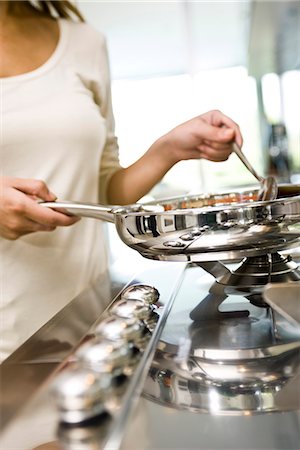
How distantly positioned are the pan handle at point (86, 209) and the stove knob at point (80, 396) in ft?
0.85

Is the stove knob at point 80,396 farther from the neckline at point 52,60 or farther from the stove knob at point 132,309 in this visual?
the neckline at point 52,60

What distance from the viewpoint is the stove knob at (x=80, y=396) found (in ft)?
0.87

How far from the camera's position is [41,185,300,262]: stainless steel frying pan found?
17.3 inches

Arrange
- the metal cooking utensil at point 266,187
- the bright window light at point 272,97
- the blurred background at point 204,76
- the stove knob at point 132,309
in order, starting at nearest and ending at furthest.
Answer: the stove knob at point 132,309 → the metal cooking utensil at point 266,187 → the blurred background at point 204,76 → the bright window light at point 272,97

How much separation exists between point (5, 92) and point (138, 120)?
421 centimetres

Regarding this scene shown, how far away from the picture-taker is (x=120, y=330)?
1.11 feet

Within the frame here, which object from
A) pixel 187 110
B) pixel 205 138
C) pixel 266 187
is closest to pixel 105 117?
pixel 205 138

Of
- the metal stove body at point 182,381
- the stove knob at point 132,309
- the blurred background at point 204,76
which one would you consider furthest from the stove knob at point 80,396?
the blurred background at point 204,76

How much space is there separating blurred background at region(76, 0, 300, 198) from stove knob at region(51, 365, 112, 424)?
229cm

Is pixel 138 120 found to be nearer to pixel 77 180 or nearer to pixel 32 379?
pixel 77 180

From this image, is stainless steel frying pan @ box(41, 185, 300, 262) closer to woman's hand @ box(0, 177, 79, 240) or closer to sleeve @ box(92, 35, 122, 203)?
woman's hand @ box(0, 177, 79, 240)

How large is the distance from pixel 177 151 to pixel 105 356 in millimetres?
530

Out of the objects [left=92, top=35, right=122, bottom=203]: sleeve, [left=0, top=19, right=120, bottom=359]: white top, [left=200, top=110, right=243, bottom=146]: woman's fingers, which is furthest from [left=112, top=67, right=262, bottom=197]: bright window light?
[left=200, top=110, right=243, bottom=146]: woman's fingers

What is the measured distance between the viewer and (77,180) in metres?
0.81
